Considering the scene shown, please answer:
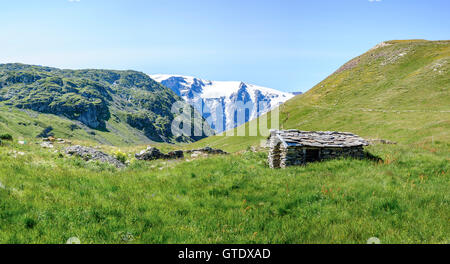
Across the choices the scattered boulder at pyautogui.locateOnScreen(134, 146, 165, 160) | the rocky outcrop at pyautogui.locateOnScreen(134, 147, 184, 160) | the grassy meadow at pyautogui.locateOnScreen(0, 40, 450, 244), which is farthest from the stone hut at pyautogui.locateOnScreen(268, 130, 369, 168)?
the scattered boulder at pyautogui.locateOnScreen(134, 146, 165, 160)

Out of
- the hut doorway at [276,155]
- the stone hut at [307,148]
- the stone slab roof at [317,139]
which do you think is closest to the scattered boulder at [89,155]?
the hut doorway at [276,155]

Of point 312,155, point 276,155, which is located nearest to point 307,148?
point 312,155

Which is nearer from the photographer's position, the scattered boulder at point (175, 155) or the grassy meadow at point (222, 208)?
the grassy meadow at point (222, 208)

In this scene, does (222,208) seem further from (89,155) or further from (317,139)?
(89,155)

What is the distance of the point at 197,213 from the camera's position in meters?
7.53

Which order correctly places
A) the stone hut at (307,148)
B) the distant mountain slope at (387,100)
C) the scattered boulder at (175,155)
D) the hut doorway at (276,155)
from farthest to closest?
1. the distant mountain slope at (387,100)
2. the scattered boulder at (175,155)
3. the hut doorway at (276,155)
4. the stone hut at (307,148)

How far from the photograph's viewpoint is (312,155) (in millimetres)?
16734

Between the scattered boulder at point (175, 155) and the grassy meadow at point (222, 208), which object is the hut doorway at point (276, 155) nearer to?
the grassy meadow at point (222, 208)

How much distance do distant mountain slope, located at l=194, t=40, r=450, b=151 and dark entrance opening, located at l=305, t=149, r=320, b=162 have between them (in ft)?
70.6

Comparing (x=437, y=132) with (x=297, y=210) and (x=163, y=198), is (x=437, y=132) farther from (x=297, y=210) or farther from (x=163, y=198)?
(x=163, y=198)

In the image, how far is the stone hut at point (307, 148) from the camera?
1535 cm

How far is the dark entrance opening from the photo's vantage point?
53.5 feet

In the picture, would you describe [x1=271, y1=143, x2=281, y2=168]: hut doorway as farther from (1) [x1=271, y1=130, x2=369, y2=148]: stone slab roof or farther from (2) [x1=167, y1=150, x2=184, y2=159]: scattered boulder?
(2) [x1=167, y1=150, x2=184, y2=159]: scattered boulder
